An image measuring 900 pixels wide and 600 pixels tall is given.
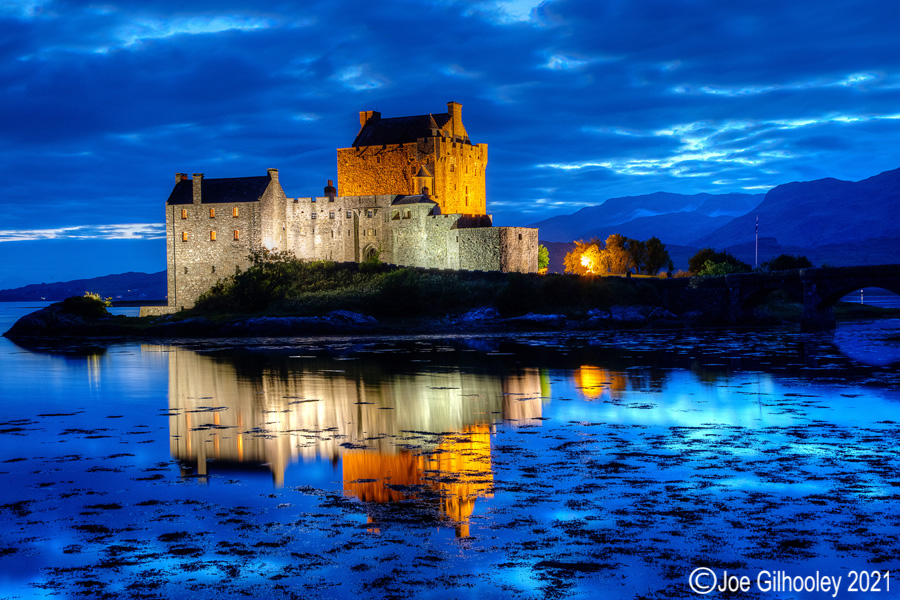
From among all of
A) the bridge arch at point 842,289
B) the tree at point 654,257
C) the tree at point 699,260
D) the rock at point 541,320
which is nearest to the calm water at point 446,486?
the rock at point 541,320

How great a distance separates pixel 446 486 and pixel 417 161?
58659 millimetres

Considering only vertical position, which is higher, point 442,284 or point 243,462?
point 442,284

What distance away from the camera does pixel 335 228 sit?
214ft

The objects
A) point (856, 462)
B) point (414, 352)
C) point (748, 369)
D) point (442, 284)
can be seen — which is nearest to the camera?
point (856, 462)

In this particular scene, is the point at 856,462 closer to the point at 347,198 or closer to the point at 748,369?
the point at 748,369

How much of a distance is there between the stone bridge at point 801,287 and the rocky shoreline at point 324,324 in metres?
3.57

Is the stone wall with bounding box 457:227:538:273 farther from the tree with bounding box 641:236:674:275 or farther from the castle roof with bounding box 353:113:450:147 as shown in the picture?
the tree with bounding box 641:236:674:275

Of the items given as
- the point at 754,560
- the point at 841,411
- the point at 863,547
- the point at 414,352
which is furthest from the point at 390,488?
the point at 414,352

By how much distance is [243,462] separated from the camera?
13.4 meters

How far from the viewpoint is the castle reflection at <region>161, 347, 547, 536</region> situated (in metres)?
12.0

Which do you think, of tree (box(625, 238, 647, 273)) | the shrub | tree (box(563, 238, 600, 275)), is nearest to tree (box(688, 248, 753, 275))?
tree (box(625, 238, 647, 273))

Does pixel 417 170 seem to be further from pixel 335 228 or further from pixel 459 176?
pixel 335 228

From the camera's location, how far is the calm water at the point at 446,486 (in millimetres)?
8109

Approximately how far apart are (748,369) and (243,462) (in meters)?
20.3
